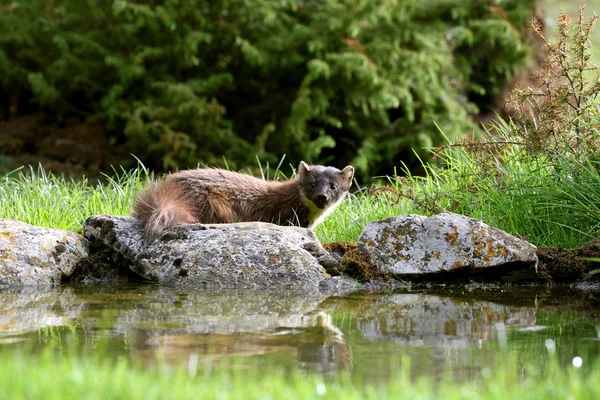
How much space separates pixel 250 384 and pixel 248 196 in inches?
192

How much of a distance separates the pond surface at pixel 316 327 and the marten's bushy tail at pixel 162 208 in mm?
600

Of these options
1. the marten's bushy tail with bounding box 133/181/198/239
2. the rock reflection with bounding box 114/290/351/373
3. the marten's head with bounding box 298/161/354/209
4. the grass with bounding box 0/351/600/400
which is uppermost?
the marten's head with bounding box 298/161/354/209

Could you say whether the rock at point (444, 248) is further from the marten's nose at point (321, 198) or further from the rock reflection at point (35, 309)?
the rock reflection at point (35, 309)

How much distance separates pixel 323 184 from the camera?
8.09 m

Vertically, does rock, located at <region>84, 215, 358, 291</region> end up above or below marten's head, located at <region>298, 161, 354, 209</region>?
below

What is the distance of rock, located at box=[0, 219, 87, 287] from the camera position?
6.14 meters

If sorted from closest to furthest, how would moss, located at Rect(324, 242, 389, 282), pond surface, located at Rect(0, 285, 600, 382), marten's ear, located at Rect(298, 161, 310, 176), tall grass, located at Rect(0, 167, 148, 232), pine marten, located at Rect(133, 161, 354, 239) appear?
pond surface, located at Rect(0, 285, 600, 382) < moss, located at Rect(324, 242, 389, 282) < pine marten, located at Rect(133, 161, 354, 239) < tall grass, located at Rect(0, 167, 148, 232) < marten's ear, located at Rect(298, 161, 310, 176)

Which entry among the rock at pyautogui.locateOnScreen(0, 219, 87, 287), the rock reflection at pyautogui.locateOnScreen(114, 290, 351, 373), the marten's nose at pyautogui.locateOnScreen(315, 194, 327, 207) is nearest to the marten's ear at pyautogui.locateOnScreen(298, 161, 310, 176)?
the marten's nose at pyautogui.locateOnScreen(315, 194, 327, 207)

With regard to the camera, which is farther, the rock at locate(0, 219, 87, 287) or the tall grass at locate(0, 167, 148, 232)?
the tall grass at locate(0, 167, 148, 232)

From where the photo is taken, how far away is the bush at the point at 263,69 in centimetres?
1305

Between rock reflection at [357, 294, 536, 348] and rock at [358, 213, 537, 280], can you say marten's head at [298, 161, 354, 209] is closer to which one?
rock at [358, 213, 537, 280]

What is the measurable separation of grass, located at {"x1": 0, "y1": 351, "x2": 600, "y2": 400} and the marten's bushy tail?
2923 mm

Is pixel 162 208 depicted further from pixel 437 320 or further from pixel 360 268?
pixel 437 320

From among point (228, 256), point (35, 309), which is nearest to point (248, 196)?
point (228, 256)
